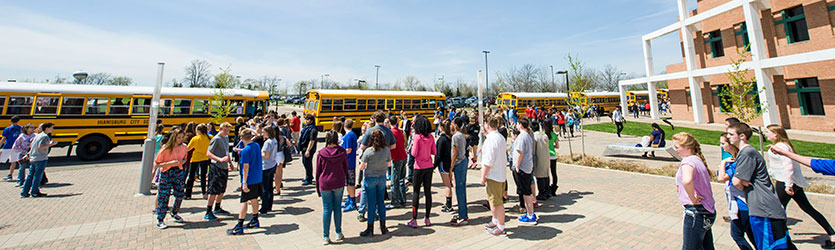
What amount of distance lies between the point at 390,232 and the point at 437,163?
4.31ft

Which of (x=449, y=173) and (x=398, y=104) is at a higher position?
(x=398, y=104)

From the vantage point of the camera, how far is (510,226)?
4.98 metres

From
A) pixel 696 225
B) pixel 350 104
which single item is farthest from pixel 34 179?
pixel 350 104

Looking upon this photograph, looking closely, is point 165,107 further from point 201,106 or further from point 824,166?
point 824,166

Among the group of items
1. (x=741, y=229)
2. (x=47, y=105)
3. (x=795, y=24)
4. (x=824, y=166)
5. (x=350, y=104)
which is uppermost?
(x=795, y=24)

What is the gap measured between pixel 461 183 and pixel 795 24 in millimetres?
23788

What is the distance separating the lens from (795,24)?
56.6 ft

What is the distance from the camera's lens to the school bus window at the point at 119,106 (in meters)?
11.8

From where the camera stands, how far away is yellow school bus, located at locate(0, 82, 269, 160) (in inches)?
416

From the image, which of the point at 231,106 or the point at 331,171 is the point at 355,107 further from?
the point at 331,171

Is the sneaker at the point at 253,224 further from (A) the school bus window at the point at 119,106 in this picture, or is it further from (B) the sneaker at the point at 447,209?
(A) the school bus window at the point at 119,106

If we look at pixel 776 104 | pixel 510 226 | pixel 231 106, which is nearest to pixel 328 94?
pixel 231 106

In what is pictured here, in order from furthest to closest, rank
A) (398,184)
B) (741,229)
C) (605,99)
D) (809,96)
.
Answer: (605,99) < (809,96) < (398,184) < (741,229)

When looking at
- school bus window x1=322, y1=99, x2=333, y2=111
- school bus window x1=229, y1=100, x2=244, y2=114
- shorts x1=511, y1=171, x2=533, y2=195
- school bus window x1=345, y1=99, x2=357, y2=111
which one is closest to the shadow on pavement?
shorts x1=511, y1=171, x2=533, y2=195
